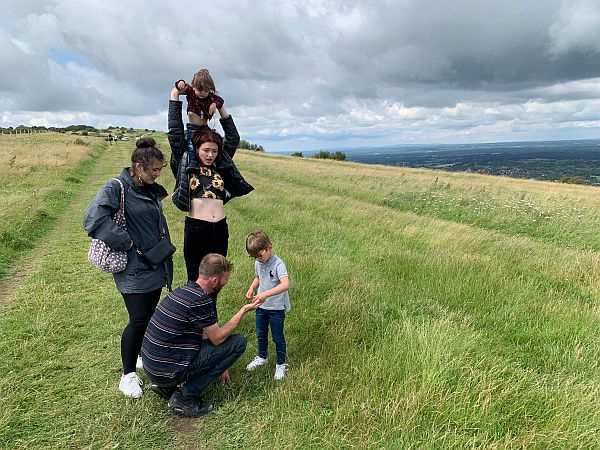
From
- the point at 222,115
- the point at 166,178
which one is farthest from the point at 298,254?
the point at 166,178

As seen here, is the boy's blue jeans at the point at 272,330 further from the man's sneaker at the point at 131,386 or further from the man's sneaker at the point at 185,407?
the man's sneaker at the point at 131,386

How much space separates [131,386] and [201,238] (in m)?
1.49

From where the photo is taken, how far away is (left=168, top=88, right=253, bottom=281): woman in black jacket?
378cm

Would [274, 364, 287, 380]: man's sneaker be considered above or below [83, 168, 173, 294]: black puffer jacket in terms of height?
below

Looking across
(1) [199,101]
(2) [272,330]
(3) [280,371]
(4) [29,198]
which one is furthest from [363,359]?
(4) [29,198]

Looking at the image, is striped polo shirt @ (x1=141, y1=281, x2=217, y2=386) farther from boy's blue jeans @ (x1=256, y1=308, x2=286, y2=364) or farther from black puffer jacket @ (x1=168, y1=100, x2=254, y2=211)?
black puffer jacket @ (x1=168, y1=100, x2=254, y2=211)

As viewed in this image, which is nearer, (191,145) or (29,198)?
(191,145)

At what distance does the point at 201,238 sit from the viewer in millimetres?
4012

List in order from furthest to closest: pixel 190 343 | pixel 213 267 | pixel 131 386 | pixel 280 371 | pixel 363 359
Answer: pixel 280 371 < pixel 363 359 < pixel 131 386 < pixel 190 343 < pixel 213 267

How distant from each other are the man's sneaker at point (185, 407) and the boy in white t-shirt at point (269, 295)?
0.70m

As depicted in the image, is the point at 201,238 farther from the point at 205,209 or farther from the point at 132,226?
the point at 132,226

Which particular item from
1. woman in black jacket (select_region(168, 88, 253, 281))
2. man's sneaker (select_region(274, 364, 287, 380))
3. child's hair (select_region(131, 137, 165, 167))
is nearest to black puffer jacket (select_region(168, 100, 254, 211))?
woman in black jacket (select_region(168, 88, 253, 281))

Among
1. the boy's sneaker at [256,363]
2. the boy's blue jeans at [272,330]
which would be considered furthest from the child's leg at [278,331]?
the boy's sneaker at [256,363]

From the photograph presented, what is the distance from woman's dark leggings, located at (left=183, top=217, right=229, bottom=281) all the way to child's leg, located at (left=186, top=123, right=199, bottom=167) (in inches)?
22.5
